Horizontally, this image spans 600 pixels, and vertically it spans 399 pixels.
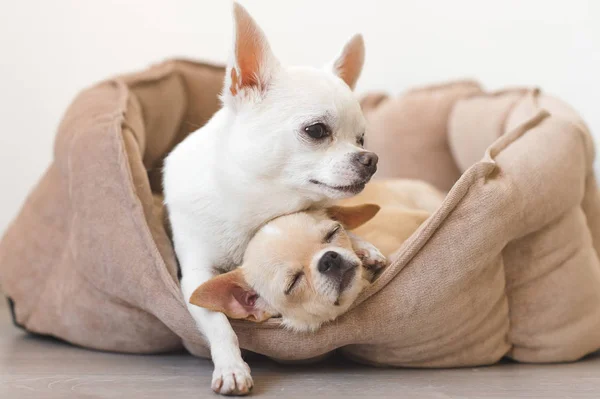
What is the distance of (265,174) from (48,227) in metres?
0.89

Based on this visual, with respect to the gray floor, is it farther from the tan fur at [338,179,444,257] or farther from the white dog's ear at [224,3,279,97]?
the white dog's ear at [224,3,279,97]

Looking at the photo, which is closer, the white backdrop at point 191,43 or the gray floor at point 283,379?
the gray floor at point 283,379

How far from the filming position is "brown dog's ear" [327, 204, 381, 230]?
5.65 ft

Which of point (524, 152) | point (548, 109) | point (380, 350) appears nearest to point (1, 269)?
point (380, 350)

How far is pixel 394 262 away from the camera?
157 cm

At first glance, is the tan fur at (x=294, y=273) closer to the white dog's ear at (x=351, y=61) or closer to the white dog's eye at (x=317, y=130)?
the white dog's eye at (x=317, y=130)

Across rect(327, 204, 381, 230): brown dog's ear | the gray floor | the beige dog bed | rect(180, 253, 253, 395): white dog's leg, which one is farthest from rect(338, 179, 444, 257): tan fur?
rect(180, 253, 253, 395): white dog's leg

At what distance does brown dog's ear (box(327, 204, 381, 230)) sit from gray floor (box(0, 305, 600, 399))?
0.35 meters

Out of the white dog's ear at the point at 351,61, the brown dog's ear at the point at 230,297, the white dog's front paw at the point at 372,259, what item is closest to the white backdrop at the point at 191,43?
the white dog's ear at the point at 351,61

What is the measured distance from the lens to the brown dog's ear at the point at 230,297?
4.91 ft

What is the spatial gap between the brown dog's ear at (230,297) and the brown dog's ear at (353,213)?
0.96 feet

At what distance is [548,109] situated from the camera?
2170 millimetres

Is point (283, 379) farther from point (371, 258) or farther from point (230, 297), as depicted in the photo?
point (371, 258)

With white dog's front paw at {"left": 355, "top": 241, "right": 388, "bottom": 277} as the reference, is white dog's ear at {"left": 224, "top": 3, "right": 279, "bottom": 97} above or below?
above
